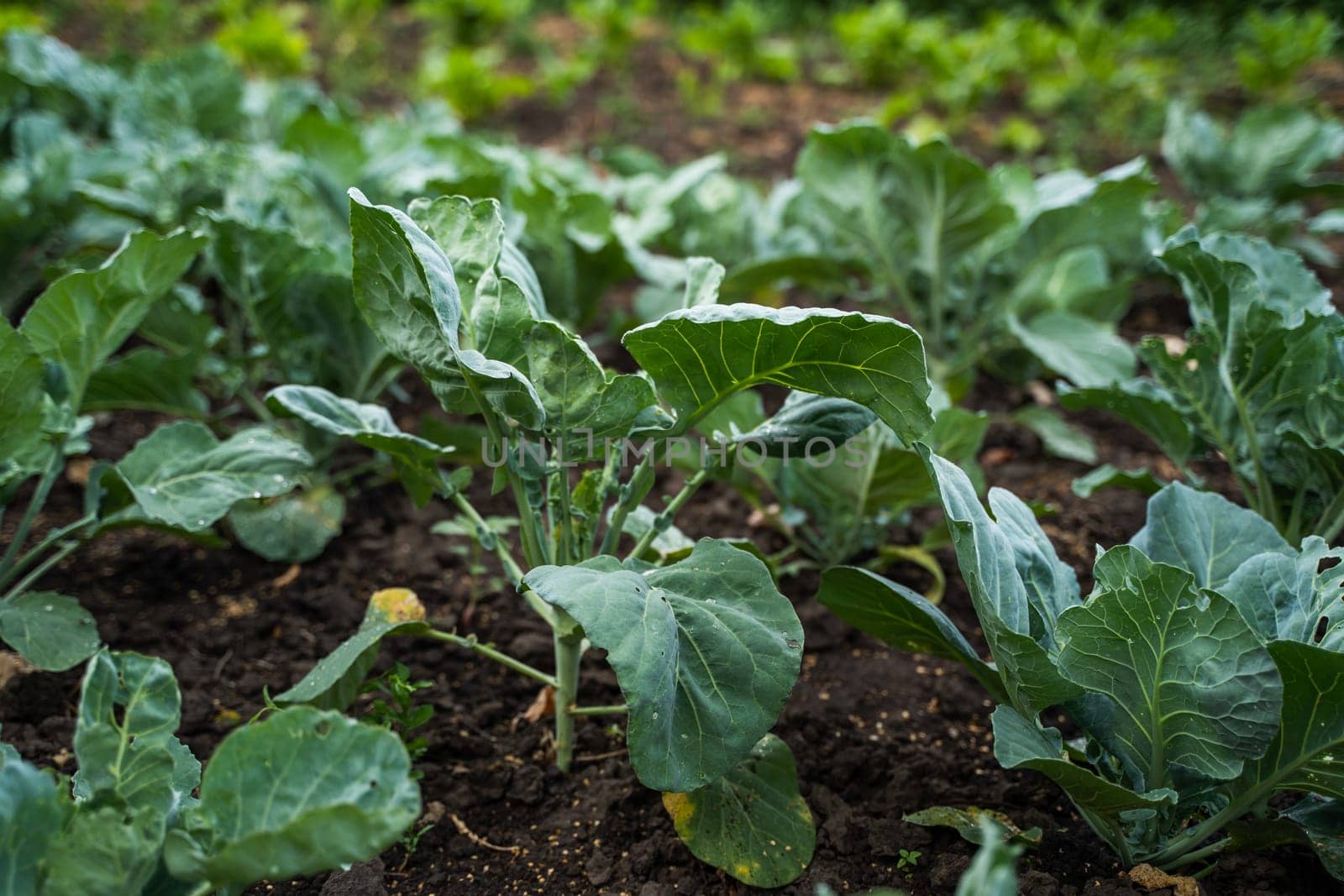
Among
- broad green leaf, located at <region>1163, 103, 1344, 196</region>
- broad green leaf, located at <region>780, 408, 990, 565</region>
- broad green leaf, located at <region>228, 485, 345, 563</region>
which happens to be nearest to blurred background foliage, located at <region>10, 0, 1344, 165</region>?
broad green leaf, located at <region>1163, 103, 1344, 196</region>

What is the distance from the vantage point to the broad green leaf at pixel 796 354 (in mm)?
1510

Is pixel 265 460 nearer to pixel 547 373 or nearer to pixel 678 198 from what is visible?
pixel 547 373

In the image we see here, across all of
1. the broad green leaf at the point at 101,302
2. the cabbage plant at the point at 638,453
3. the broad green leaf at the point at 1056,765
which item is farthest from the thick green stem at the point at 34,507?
the broad green leaf at the point at 1056,765

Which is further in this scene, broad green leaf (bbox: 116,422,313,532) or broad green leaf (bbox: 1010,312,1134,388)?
broad green leaf (bbox: 1010,312,1134,388)

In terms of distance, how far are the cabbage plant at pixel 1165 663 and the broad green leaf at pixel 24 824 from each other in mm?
1095

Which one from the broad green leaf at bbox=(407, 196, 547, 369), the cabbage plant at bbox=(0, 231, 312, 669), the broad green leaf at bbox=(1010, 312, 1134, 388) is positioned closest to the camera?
the broad green leaf at bbox=(407, 196, 547, 369)

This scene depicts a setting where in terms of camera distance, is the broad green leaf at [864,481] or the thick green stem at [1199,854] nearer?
the thick green stem at [1199,854]

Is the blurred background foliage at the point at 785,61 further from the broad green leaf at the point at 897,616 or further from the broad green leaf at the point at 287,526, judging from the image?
the broad green leaf at the point at 897,616

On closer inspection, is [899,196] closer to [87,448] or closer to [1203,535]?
[1203,535]

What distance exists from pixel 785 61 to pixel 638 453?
503cm

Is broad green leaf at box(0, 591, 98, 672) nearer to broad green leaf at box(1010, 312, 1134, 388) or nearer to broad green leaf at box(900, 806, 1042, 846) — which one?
broad green leaf at box(900, 806, 1042, 846)

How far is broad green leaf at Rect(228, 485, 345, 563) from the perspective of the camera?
2.50 meters

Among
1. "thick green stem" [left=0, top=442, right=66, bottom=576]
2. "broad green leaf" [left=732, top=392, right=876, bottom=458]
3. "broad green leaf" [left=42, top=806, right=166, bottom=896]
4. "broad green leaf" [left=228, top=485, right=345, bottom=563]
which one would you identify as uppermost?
"broad green leaf" [left=732, top=392, right=876, bottom=458]

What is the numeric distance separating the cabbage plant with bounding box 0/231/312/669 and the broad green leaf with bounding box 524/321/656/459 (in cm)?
77
